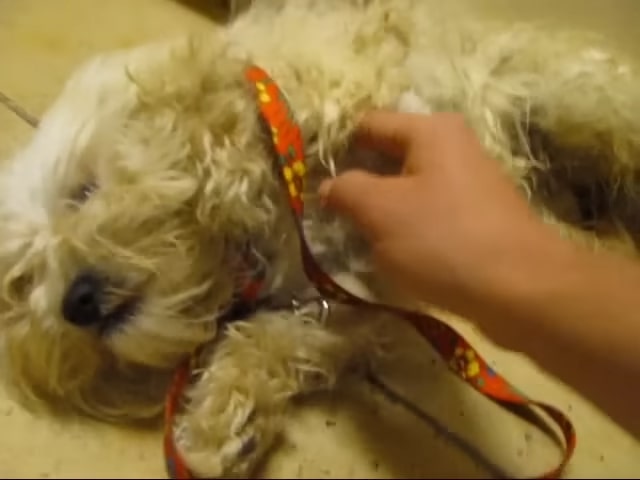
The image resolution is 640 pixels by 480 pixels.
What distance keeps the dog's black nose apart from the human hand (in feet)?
0.69

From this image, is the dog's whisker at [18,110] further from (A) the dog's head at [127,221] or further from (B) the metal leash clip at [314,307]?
(B) the metal leash clip at [314,307]

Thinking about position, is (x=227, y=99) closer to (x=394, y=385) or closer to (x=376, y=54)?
(x=376, y=54)

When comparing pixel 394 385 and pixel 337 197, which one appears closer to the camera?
pixel 337 197

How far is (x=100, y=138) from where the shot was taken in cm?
94

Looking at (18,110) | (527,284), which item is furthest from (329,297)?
(18,110)

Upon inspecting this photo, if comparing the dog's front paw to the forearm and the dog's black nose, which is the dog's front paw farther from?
the forearm

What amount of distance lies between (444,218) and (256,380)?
25 centimetres

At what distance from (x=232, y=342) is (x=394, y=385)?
0.15 meters

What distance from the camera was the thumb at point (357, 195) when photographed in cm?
85

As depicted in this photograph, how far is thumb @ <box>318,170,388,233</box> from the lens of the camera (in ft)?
2.79

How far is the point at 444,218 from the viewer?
2.58ft

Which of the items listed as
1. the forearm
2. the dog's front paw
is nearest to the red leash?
the dog's front paw

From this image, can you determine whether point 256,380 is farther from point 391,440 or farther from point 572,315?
point 572,315

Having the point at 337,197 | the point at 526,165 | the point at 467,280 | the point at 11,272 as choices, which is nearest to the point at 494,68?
the point at 526,165
